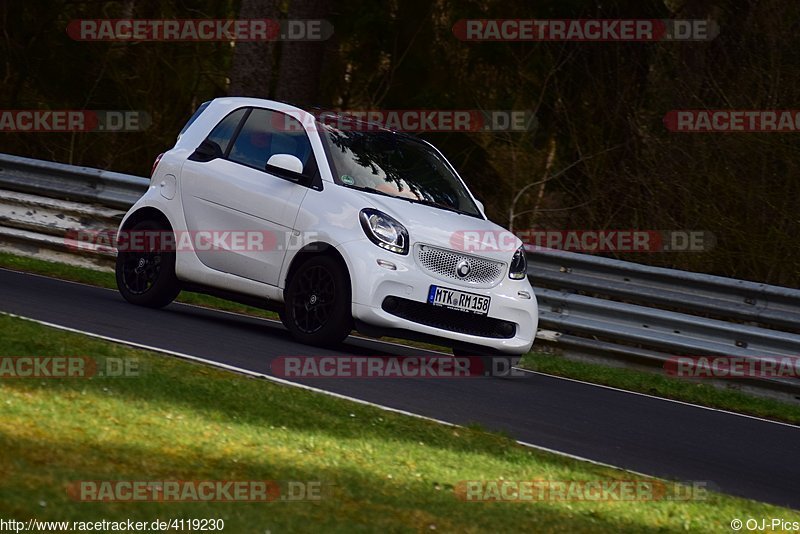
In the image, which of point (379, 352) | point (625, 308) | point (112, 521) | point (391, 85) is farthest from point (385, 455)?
point (391, 85)

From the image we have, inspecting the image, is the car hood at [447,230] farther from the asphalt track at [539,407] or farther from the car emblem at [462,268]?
the asphalt track at [539,407]

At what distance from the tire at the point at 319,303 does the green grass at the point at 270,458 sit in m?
1.91

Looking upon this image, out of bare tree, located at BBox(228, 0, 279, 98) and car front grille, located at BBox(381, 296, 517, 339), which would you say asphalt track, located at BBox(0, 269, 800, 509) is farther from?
bare tree, located at BBox(228, 0, 279, 98)

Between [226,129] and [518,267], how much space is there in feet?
9.22

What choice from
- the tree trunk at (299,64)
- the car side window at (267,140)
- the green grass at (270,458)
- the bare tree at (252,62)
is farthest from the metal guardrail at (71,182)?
the green grass at (270,458)

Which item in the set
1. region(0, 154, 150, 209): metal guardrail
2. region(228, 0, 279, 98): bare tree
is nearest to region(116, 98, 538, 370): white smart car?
region(0, 154, 150, 209): metal guardrail

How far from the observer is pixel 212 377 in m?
8.35

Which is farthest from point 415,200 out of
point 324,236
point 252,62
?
point 252,62

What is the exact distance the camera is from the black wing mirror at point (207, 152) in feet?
38.2

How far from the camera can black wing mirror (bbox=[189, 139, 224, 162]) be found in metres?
11.6

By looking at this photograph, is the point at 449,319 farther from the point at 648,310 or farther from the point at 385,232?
the point at 648,310

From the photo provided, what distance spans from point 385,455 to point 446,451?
50cm

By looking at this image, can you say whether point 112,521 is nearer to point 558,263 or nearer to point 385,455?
point 385,455

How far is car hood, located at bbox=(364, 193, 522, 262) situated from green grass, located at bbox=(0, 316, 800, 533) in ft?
7.73
